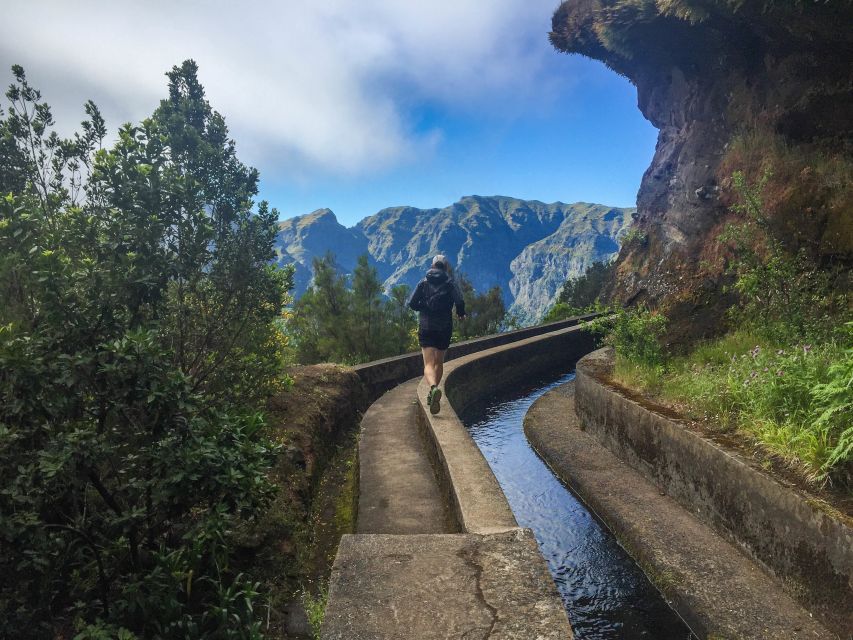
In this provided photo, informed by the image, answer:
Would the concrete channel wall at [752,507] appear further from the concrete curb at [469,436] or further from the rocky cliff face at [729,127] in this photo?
the rocky cliff face at [729,127]

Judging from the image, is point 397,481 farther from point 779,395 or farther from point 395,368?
point 395,368

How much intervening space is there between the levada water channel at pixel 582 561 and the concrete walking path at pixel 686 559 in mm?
141

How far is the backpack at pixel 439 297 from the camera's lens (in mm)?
7082

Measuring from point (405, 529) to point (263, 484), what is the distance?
174 centimetres

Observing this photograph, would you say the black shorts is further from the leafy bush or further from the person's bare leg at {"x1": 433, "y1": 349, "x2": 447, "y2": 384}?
the leafy bush

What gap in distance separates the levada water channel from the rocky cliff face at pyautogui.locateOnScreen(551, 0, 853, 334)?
388 centimetres

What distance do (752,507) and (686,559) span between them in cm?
73

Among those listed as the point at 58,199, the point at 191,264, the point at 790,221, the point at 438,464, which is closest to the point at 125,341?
the point at 191,264

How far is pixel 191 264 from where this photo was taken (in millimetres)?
4648

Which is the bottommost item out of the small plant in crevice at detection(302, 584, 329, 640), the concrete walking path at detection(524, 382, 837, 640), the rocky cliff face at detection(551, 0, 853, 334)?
the concrete walking path at detection(524, 382, 837, 640)

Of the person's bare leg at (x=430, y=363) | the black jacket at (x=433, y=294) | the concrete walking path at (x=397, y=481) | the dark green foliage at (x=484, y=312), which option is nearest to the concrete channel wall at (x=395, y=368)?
the concrete walking path at (x=397, y=481)

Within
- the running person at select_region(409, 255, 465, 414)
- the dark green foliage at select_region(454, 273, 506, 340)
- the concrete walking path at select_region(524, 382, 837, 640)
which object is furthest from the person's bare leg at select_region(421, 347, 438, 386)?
the dark green foliage at select_region(454, 273, 506, 340)

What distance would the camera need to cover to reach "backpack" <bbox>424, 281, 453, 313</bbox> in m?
7.08

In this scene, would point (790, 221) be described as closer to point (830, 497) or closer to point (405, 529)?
point (830, 497)
